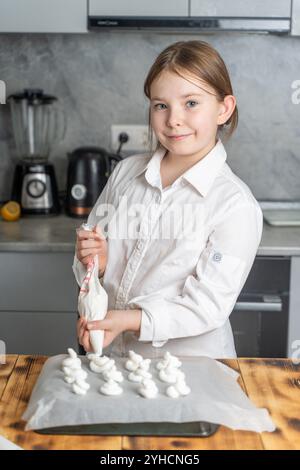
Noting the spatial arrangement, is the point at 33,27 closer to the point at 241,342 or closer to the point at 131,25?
the point at 131,25

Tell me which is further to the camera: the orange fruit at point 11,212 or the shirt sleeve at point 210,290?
the orange fruit at point 11,212

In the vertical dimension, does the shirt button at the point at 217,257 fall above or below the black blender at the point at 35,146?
above

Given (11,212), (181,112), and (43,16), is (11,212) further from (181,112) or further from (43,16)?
(181,112)

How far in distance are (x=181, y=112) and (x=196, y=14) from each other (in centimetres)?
89

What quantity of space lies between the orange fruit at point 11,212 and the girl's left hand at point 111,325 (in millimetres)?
1195

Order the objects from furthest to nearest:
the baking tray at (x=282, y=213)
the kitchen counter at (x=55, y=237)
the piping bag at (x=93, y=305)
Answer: the baking tray at (x=282, y=213), the kitchen counter at (x=55, y=237), the piping bag at (x=93, y=305)

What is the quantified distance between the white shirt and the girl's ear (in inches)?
2.8

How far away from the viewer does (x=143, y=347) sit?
1617mm

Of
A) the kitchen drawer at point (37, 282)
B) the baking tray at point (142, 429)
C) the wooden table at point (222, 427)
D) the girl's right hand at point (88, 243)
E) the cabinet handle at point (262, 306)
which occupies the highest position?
the girl's right hand at point (88, 243)

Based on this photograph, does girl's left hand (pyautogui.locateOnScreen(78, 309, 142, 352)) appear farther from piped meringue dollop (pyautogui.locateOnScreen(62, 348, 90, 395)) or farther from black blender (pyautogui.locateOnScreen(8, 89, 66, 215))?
black blender (pyautogui.locateOnScreen(8, 89, 66, 215))

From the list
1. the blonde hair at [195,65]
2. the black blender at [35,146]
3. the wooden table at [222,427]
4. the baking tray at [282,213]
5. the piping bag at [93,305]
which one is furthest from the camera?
the black blender at [35,146]

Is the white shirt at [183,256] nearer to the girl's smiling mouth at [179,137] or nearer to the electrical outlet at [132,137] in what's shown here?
the girl's smiling mouth at [179,137]

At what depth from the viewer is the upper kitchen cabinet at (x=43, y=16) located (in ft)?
7.57

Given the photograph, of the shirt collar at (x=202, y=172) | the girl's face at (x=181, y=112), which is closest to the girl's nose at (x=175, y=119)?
the girl's face at (x=181, y=112)
